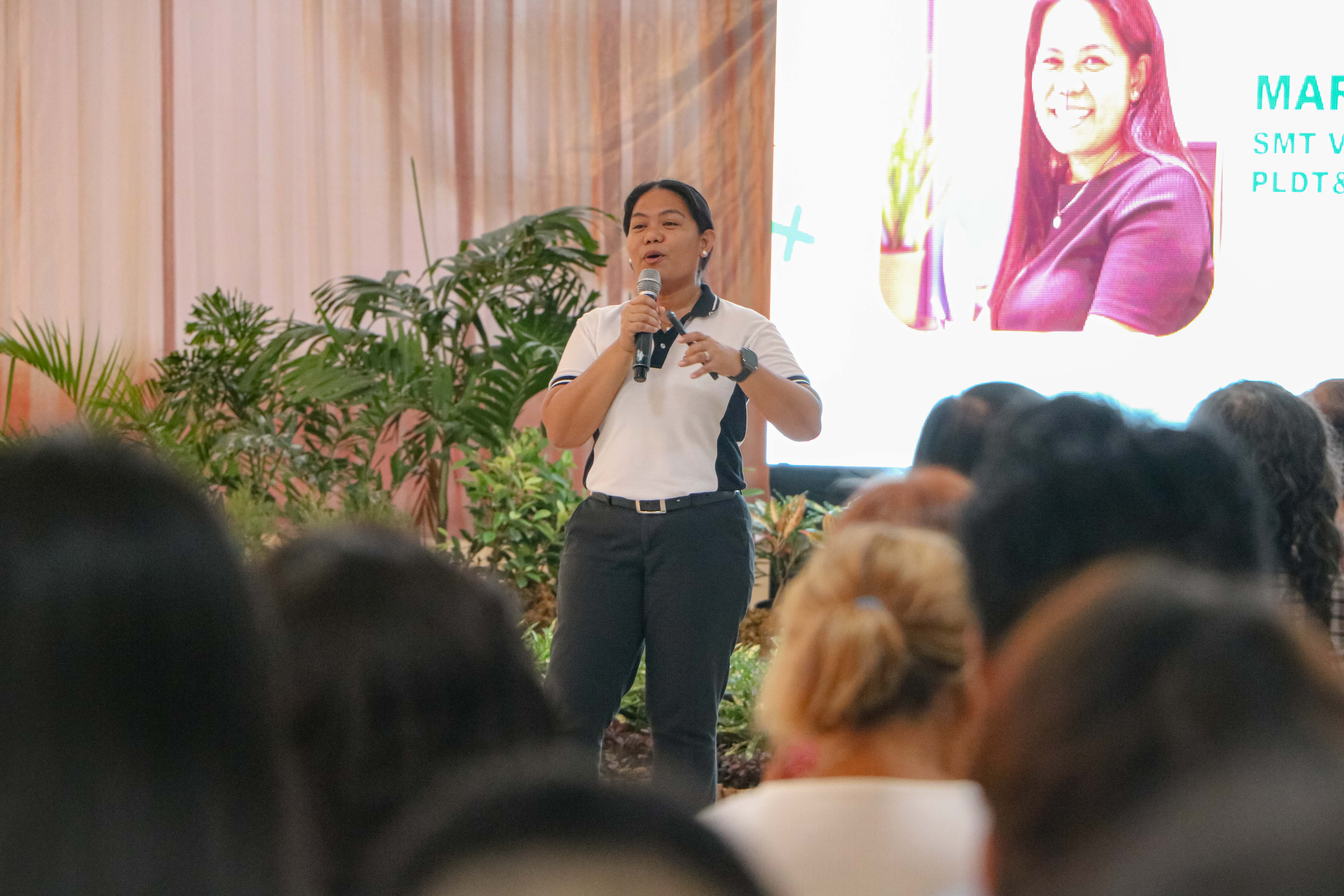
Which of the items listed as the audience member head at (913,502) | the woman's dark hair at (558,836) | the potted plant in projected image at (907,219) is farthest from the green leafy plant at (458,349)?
the woman's dark hair at (558,836)

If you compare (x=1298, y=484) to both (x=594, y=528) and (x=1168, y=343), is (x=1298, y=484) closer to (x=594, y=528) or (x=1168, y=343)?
(x=594, y=528)

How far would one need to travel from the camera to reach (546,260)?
15.0ft

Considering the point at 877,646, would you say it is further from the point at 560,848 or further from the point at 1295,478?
the point at 1295,478

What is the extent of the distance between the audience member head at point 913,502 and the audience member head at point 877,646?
0.37 feet

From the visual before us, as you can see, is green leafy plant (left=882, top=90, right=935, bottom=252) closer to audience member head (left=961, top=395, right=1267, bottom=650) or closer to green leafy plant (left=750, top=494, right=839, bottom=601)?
green leafy plant (left=750, top=494, right=839, bottom=601)

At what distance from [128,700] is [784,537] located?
455 cm

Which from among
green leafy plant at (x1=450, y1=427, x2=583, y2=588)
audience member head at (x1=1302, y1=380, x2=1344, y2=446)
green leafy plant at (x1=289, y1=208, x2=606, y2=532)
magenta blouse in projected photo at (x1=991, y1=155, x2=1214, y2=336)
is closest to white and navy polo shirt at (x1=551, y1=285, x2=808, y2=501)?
audience member head at (x1=1302, y1=380, x2=1344, y2=446)

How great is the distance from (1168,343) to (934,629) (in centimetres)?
454

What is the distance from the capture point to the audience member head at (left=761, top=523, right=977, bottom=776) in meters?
1.26

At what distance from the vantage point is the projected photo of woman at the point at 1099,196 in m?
5.30

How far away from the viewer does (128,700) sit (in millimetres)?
472

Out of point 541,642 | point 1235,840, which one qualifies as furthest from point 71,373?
point 1235,840

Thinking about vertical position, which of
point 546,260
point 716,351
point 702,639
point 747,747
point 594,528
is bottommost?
point 747,747

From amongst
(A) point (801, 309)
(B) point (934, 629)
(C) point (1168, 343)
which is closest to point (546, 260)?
(A) point (801, 309)
